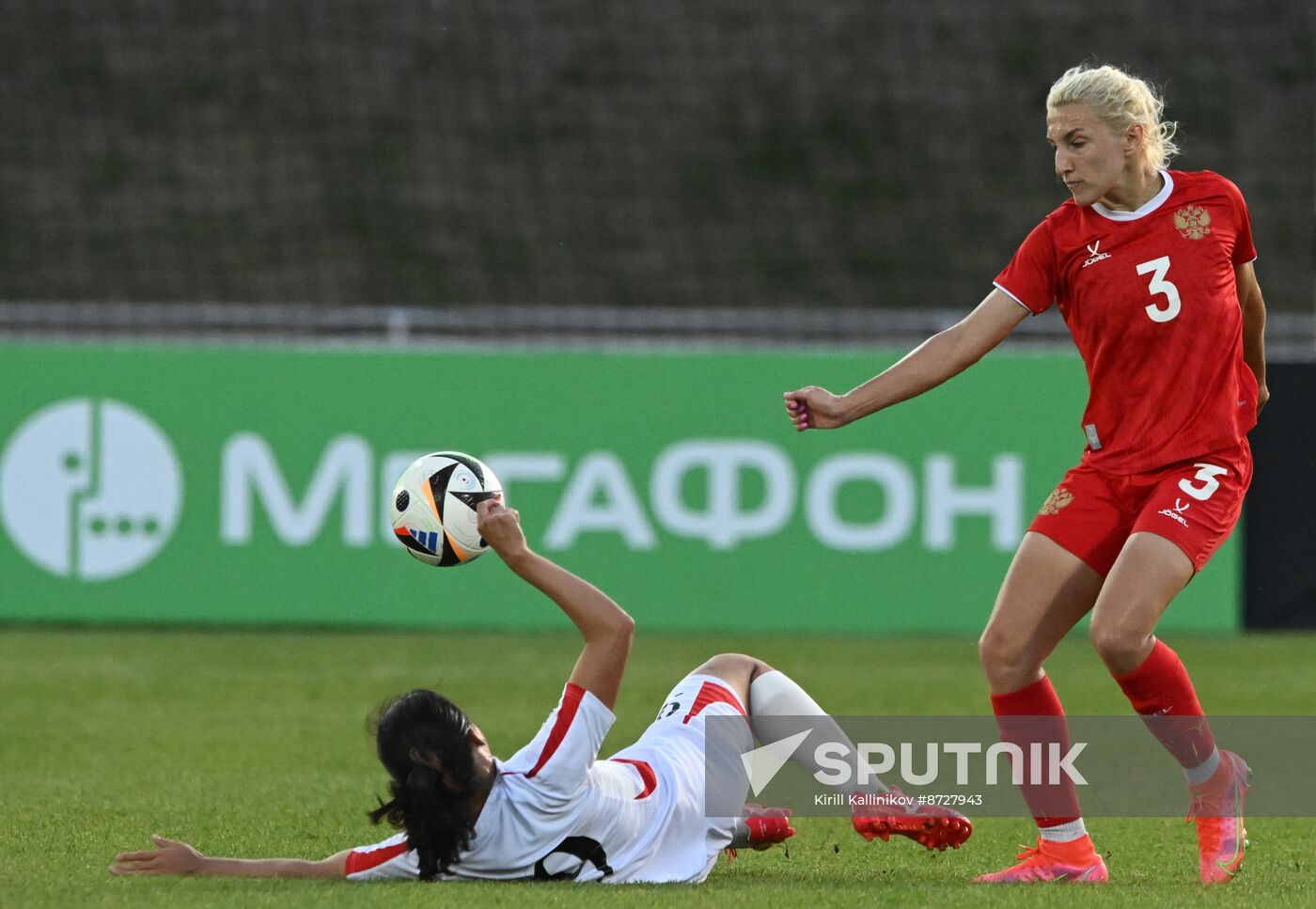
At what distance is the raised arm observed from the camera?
5.19 metres

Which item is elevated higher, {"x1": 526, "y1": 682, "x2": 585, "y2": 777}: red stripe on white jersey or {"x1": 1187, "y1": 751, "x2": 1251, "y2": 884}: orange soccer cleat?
{"x1": 526, "y1": 682, "x2": 585, "y2": 777}: red stripe on white jersey

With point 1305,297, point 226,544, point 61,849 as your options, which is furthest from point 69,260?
point 61,849

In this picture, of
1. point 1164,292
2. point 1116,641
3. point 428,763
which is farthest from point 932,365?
point 428,763

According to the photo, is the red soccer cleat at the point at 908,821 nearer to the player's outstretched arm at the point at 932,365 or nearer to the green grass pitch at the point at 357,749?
the green grass pitch at the point at 357,749

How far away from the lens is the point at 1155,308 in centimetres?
496

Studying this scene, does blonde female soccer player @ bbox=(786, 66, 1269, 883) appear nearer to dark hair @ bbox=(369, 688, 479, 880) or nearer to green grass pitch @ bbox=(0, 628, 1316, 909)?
green grass pitch @ bbox=(0, 628, 1316, 909)

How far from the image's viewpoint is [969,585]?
37.9ft

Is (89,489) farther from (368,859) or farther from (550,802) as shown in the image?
(550,802)

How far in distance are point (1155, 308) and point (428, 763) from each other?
2157mm

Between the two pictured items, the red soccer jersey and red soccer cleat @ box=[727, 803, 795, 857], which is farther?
red soccer cleat @ box=[727, 803, 795, 857]

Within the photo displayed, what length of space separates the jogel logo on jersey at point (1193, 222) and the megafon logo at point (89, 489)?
7619 millimetres

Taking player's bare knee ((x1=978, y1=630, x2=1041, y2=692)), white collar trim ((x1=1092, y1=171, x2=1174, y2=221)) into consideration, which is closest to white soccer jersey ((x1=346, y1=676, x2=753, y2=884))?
player's bare knee ((x1=978, y1=630, x2=1041, y2=692))

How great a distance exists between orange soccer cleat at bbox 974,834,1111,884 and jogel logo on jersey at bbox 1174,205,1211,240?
5.22ft

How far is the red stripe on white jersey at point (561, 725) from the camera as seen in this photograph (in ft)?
15.1
